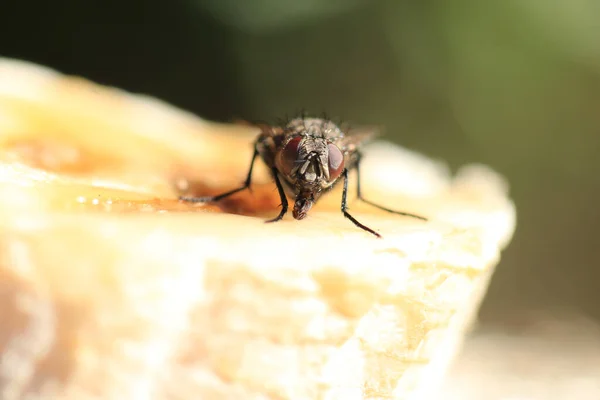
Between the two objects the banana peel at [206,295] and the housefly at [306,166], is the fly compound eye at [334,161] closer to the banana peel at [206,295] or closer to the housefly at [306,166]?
the housefly at [306,166]

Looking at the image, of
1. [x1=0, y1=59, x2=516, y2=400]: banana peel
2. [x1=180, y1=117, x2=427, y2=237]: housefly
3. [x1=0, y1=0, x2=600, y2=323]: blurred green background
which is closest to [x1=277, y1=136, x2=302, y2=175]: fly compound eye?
[x1=180, y1=117, x2=427, y2=237]: housefly

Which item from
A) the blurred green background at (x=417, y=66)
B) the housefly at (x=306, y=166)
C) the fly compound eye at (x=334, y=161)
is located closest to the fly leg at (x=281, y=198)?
the housefly at (x=306, y=166)

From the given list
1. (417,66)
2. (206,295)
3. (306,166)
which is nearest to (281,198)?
(306,166)

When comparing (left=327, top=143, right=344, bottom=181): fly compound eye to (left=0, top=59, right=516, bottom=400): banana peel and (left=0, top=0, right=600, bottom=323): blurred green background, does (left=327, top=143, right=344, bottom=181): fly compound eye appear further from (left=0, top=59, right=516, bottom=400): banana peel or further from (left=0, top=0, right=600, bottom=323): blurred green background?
(left=0, top=0, right=600, bottom=323): blurred green background

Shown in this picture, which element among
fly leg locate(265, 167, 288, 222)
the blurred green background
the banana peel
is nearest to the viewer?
the banana peel

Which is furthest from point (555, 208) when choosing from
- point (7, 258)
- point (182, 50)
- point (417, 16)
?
point (7, 258)

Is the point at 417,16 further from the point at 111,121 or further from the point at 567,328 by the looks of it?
the point at 111,121
